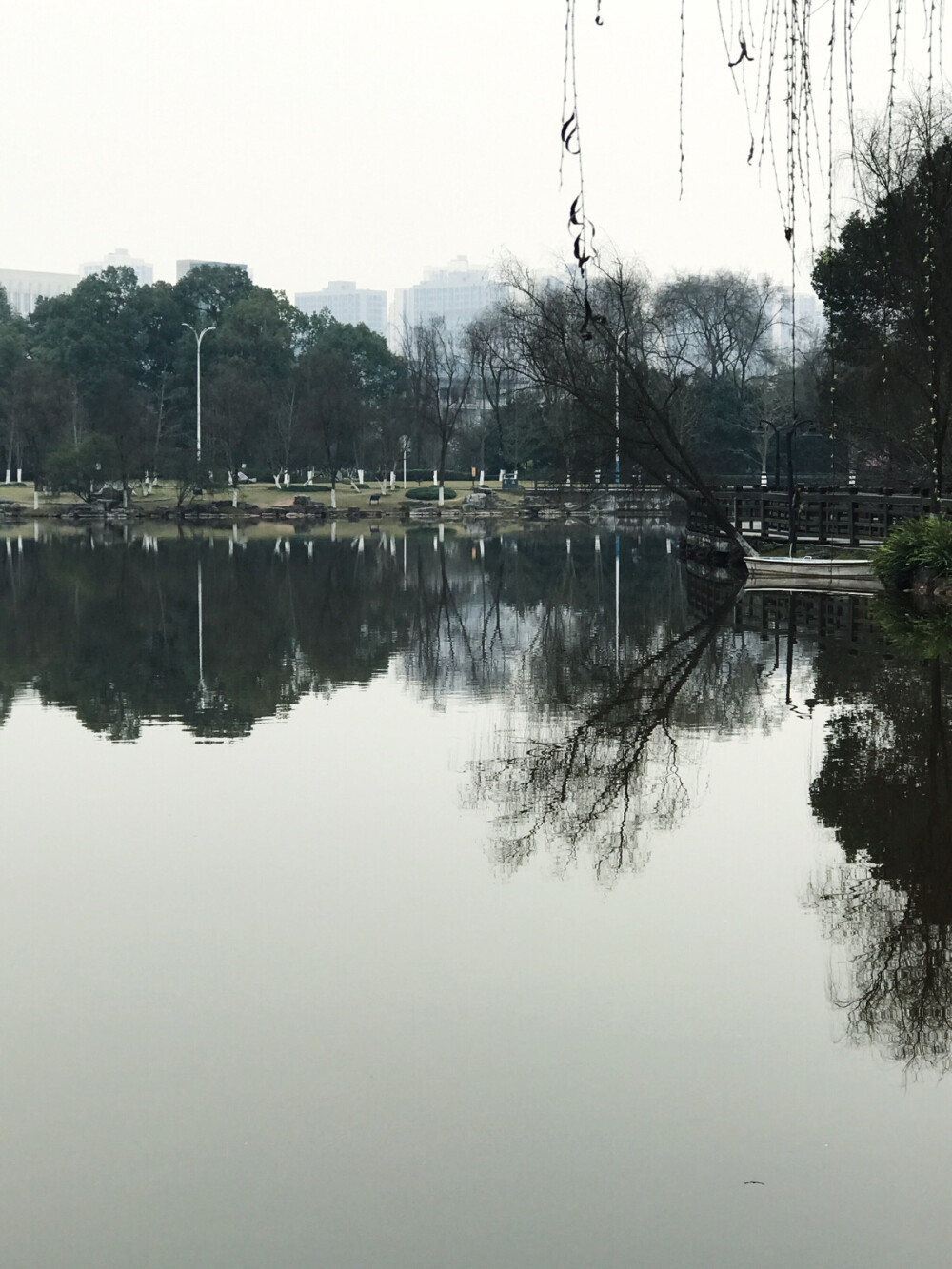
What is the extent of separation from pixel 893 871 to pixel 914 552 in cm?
2180

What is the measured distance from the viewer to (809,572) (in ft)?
117

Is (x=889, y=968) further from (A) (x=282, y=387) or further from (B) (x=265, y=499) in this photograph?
(A) (x=282, y=387)

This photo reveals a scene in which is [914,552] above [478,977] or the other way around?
above

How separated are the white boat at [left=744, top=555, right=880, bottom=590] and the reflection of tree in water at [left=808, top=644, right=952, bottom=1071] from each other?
17761 millimetres

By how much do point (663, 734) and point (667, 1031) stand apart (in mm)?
8443

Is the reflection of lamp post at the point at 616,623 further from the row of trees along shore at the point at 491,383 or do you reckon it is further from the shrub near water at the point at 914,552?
the shrub near water at the point at 914,552

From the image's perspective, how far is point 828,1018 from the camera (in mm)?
7621

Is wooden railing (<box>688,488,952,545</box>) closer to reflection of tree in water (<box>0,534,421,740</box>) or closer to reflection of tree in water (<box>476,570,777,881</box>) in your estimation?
reflection of tree in water (<box>0,534,421,740</box>)

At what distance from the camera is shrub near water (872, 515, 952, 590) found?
3048 cm

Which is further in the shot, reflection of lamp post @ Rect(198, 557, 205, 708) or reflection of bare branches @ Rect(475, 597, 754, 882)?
reflection of lamp post @ Rect(198, 557, 205, 708)

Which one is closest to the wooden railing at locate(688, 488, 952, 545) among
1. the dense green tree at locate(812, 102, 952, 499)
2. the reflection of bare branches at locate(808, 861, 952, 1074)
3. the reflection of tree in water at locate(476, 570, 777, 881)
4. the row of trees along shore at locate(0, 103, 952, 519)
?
the dense green tree at locate(812, 102, 952, 499)

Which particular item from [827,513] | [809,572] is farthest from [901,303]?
[809,572]

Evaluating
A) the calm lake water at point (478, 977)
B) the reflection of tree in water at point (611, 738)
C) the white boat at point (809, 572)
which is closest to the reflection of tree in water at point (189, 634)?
the calm lake water at point (478, 977)

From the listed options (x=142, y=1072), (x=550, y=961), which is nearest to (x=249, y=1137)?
(x=142, y=1072)
